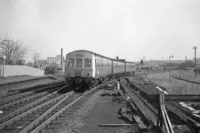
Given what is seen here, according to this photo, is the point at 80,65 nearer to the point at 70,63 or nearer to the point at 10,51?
the point at 70,63

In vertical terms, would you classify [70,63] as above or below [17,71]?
above

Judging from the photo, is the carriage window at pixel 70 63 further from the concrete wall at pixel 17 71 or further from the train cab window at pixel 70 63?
the concrete wall at pixel 17 71

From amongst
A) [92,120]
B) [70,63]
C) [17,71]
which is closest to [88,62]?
[70,63]

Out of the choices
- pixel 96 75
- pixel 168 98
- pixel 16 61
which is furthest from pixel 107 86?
pixel 16 61

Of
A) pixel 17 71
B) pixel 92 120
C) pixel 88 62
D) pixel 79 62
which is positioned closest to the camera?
pixel 92 120

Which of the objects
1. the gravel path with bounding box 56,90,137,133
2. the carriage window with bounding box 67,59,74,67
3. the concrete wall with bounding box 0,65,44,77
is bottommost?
the gravel path with bounding box 56,90,137,133

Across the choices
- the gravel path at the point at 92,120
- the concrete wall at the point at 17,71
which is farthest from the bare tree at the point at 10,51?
the gravel path at the point at 92,120

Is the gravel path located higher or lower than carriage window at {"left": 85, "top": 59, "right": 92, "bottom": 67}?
lower

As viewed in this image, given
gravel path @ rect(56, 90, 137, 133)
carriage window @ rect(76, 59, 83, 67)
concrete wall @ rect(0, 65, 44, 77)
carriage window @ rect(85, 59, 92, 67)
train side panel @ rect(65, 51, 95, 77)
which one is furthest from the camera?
concrete wall @ rect(0, 65, 44, 77)

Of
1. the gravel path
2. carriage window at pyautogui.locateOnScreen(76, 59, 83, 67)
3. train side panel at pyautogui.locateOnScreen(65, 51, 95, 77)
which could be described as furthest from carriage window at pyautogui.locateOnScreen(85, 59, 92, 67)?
the gravel path

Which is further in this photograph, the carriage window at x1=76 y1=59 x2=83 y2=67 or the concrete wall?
the concrete wall

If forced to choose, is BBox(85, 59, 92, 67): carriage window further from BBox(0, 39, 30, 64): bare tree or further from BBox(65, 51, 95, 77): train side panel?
BBox(0, 39, 30, 64): bare tree

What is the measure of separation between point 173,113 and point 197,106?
12.5 ft

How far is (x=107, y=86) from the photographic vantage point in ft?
46.4
